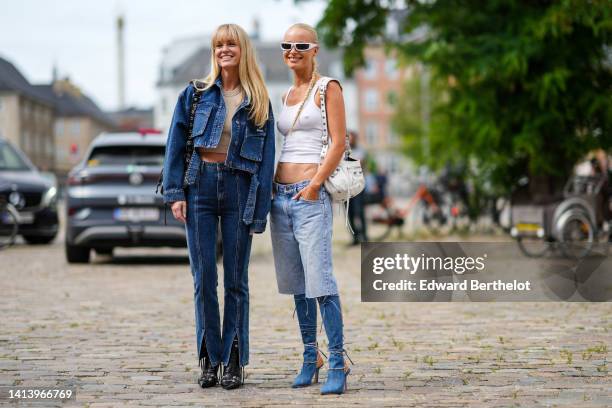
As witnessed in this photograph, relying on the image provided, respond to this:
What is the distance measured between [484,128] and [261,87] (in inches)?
422

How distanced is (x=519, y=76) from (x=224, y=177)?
10.4 meters

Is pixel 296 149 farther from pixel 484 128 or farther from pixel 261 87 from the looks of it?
pixel 484 128

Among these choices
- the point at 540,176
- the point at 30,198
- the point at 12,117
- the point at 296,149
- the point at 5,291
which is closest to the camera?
the point at 296,149

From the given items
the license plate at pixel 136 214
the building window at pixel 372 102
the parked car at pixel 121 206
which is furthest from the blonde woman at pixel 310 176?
the building window at pixel 372 102

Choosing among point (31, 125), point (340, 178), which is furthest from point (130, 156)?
point (31, 125)

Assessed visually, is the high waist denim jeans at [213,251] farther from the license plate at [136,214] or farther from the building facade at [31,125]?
the building facade at [31,125]

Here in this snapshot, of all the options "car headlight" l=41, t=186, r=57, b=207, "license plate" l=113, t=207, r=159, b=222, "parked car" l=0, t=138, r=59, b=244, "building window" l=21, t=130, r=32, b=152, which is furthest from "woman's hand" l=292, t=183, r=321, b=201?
"building window" l=21, t=130, r=32, b=152

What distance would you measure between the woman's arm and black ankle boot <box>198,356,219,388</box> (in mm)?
998

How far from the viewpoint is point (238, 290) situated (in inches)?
220

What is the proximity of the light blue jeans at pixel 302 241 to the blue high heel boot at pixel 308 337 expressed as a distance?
77mm

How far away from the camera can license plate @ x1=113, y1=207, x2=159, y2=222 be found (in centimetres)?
1326

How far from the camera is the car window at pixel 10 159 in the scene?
60.8ft

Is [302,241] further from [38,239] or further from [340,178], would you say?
[38,239]

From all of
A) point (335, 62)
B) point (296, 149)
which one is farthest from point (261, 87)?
point (335, 62)
